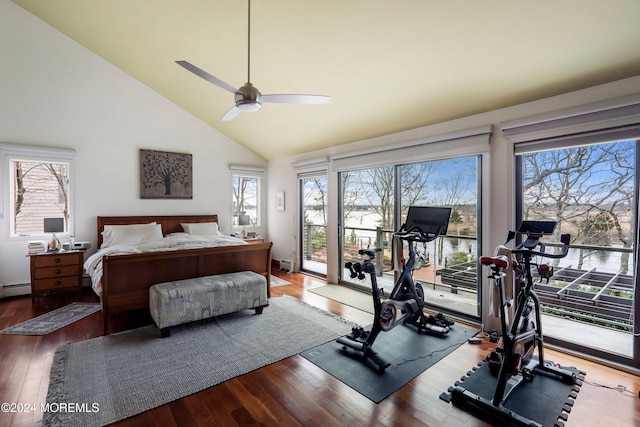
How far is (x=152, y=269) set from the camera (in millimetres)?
3316

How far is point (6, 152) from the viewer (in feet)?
13.7

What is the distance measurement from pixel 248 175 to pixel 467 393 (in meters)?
5.54

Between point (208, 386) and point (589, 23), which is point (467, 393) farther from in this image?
point (589, 23)

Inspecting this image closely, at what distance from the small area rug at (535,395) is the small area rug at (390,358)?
13.3 inches

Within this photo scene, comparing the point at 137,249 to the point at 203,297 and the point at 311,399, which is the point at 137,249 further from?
the point at 311,399

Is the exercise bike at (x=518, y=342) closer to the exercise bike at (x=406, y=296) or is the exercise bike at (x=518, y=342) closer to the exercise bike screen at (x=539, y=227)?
the exercise bike screen at (x=539, y=227)

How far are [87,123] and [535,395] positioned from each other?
642cm

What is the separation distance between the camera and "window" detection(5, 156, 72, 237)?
14.1 feet

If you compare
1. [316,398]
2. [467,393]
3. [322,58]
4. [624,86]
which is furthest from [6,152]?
[624,86]

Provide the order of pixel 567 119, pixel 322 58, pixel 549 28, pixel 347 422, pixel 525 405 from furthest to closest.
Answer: pixel 322 58
pixel 567 119
pixel 549 28
pixel 525 405
pixel 347 422

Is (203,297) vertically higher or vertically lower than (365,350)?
higher

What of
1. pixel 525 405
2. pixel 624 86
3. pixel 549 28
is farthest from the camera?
pixel 624 86

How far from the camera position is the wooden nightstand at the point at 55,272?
13.2 feet

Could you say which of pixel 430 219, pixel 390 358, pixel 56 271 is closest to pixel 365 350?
pixel 390 358
